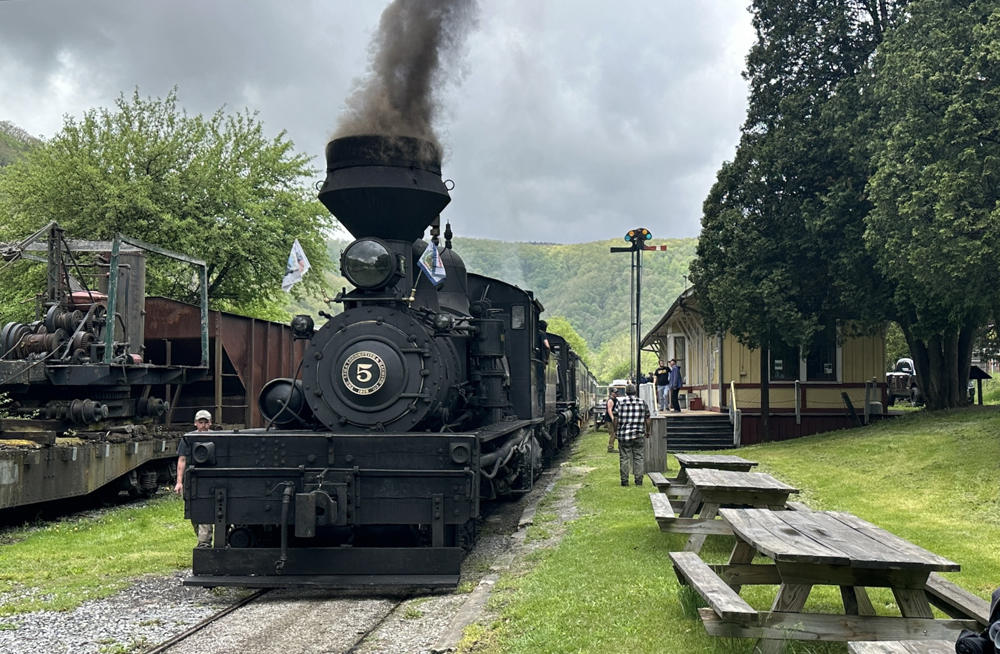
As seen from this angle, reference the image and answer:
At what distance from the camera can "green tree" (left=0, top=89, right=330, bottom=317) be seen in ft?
78.8

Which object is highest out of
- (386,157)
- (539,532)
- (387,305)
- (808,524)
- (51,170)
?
(51,170)

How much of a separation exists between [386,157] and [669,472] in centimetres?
862

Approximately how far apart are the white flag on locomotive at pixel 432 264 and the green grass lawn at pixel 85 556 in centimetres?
357

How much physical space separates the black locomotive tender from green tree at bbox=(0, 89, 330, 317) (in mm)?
16758

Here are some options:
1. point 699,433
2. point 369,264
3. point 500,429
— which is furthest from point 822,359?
point 369,264

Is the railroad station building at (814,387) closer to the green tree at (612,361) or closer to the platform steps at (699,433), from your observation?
the platform steps at (699,433)

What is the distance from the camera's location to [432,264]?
8.90m

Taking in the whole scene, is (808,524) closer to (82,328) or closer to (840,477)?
(840,477)

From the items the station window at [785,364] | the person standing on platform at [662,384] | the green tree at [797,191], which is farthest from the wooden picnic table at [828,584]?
the person standing on platform at [662,384]

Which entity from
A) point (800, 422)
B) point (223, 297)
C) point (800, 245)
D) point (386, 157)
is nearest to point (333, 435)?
point (386, 157)

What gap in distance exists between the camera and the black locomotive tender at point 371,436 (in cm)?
724

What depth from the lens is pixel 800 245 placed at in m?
19.4

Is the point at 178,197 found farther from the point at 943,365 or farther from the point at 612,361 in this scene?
the point at 612,361

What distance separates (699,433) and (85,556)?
16032mm
